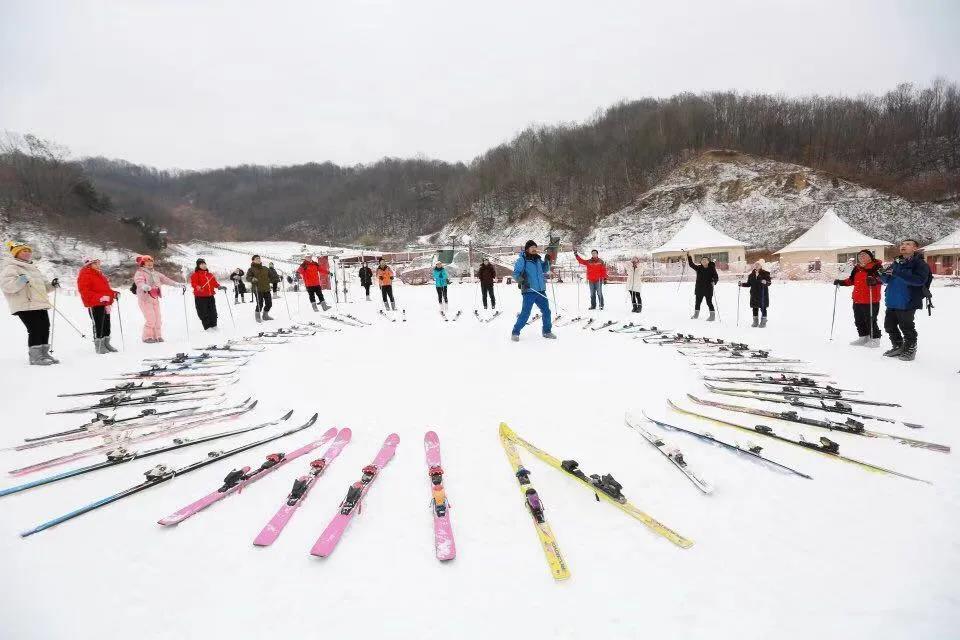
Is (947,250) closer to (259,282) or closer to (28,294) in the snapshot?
(259,282)

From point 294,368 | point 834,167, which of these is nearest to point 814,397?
point 294,368

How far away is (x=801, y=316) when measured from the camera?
11.1 metres

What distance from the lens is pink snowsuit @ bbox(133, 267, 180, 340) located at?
8.48 m

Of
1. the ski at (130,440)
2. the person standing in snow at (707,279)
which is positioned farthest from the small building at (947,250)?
the ski at (130,440)

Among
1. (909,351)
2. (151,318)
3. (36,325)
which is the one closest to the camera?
(909,351)

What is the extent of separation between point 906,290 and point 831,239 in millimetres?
30359

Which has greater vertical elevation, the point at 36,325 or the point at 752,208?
the point at 752,208

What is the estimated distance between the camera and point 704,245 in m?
29.6

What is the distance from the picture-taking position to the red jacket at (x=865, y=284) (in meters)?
6.75

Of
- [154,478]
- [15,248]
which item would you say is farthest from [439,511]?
[15,248]

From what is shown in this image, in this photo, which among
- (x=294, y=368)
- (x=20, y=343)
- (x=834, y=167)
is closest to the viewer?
(x=294, y=368)

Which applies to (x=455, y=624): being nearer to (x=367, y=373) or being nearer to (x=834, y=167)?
(x=367, y=373)

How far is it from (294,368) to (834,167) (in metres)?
73.7

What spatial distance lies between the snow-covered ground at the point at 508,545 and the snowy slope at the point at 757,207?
164 feet
